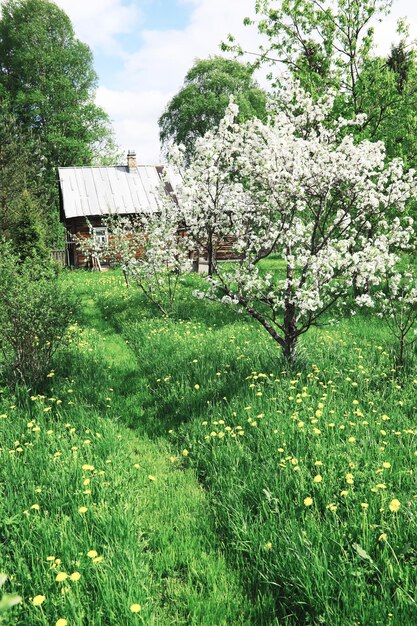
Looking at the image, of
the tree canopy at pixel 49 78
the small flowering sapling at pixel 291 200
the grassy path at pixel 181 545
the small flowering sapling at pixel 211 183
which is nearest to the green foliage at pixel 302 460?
the grassy path at pixel 181 545

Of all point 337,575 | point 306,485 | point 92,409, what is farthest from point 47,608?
point 92,409

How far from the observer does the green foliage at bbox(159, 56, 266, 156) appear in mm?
39688

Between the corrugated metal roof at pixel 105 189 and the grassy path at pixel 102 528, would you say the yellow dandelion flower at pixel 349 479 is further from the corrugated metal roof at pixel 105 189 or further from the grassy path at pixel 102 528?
the corrugated metal roof at pixel 105 189

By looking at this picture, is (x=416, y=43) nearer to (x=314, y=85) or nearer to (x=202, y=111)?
(x=314, y=85)

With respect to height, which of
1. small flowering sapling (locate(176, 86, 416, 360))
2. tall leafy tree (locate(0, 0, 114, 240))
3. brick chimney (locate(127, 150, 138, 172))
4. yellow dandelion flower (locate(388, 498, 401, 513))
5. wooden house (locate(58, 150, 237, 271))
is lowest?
yellow dandelion flower (locate(388, 498, 401, 513))

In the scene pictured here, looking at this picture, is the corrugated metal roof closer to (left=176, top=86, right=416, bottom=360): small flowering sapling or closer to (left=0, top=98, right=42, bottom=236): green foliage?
(left=0, top=98, right=42, bottom=236): green foliage

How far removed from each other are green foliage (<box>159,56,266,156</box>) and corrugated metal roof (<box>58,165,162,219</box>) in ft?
41.3

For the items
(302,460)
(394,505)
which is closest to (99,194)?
(302,460)

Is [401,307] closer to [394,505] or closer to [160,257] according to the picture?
[394,505]

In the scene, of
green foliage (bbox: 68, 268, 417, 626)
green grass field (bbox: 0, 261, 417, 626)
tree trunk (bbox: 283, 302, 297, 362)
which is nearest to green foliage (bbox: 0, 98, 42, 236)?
green foliage (bbox: 68, 268, 417, 626)

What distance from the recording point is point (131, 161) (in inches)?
1188

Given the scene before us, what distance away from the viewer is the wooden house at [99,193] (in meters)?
28.2

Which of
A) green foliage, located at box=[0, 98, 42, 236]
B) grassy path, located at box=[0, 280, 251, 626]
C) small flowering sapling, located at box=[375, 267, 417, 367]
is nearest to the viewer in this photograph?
grassy path, located at box=[0, 280, 251, 626]

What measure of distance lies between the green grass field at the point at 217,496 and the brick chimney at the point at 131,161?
25759 millimetres
